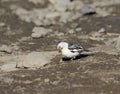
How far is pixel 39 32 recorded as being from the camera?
17031 millimetres

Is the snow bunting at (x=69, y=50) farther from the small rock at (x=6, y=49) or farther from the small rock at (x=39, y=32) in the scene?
the small rock at (x=39, y=32)

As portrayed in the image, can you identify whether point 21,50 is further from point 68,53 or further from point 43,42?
point 68,53

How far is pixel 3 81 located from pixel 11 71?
2.61ft

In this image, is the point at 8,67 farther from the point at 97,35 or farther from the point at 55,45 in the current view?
the point at 97,35

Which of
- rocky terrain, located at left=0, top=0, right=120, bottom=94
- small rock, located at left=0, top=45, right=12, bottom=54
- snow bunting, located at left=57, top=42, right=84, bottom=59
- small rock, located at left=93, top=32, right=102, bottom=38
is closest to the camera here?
rocky terrain, located at left=0, top=0, right=120, bottom=94

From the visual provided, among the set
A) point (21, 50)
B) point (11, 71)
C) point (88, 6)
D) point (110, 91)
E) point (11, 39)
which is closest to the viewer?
point (110, 91)

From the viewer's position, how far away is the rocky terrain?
1143 cm

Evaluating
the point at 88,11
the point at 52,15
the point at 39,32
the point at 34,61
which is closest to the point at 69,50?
the point at 34,61

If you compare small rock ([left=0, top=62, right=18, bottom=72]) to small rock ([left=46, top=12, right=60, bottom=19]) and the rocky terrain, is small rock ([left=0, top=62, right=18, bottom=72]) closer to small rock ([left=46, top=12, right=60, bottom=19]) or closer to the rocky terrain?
the rocky terrain

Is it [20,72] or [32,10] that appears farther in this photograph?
[32,10]

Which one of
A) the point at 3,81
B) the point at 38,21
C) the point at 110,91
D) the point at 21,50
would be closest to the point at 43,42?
the point at 21,50

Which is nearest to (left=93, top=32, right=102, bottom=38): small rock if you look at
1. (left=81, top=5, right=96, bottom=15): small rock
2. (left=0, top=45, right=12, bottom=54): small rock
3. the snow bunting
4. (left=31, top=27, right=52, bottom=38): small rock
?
(left=31, top=27, right=52, bottom=38): small rock

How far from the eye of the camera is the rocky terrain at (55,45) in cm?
1143

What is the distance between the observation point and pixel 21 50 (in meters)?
15.2
